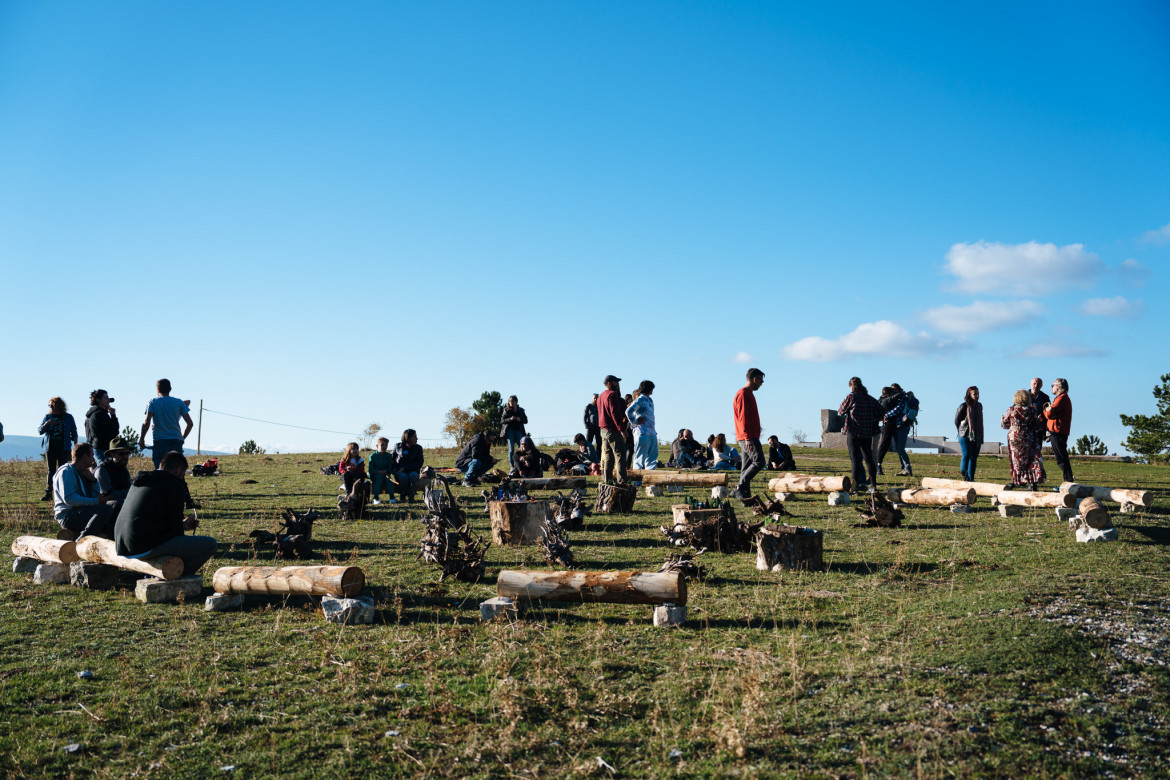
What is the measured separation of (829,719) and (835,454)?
22907 mm

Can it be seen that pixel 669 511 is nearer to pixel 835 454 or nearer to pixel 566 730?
pixel 566 730

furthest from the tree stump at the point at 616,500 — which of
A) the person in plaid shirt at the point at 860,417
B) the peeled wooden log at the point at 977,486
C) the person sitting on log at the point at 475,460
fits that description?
the peeled wooden log at the point at 977,486

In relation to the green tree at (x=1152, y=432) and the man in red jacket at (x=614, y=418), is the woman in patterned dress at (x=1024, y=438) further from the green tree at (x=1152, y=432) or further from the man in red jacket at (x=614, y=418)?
the green tree at (x=1152, y=432)

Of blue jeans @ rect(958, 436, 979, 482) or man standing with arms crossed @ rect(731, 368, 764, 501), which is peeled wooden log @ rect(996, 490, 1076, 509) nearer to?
blue jeans @ rect(958, 436, 979, 482)

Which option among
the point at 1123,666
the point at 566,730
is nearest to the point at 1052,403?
the point at 1123,666

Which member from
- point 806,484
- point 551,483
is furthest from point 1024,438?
point 551,483

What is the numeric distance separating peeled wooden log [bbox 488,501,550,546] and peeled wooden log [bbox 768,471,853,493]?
580cm

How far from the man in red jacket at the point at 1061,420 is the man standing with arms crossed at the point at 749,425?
5896mm

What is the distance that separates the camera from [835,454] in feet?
85.9

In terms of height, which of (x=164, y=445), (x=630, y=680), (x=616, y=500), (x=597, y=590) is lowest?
(x=630, y=680)

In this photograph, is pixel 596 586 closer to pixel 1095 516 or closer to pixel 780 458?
pixel 1095 516

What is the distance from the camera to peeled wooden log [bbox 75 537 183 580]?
7125 mm

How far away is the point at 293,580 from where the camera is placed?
22.5ft

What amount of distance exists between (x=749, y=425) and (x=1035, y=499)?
408 centimetres
